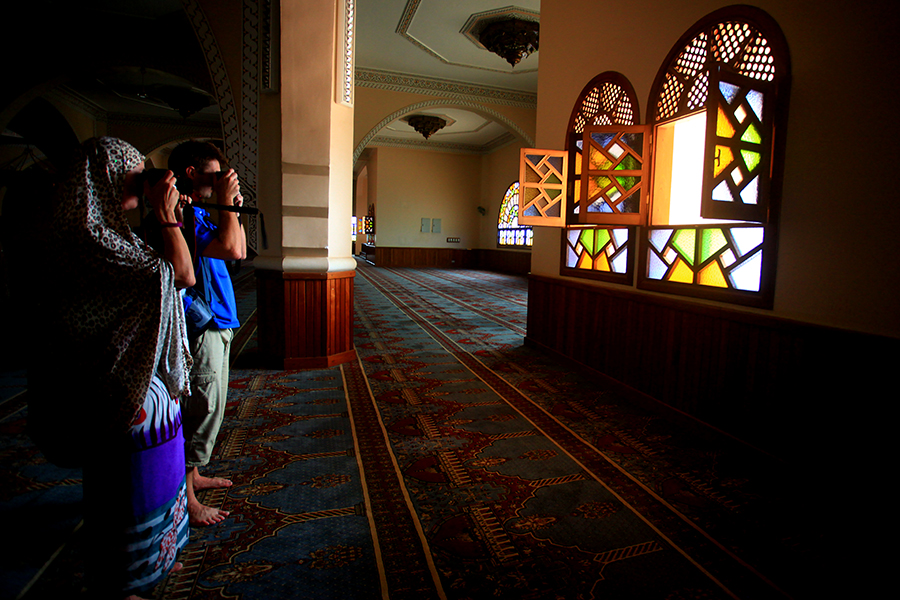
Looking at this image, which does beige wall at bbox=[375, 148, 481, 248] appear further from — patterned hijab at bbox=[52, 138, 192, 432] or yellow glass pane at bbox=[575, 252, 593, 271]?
patterned hijab at bbox=[52, 138, 192, 432]

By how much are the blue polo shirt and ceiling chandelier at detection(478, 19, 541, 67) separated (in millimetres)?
6906

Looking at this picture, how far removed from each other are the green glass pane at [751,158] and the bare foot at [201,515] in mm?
2611

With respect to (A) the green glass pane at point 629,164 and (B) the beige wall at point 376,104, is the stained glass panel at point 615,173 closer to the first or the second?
(A) the green glass pane at point 629,164

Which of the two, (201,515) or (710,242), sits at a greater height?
(710,242)

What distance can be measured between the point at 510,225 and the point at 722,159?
1176 centimetres

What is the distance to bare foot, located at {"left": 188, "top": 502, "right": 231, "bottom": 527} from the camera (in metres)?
1.67

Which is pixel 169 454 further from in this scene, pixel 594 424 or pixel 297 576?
pixel 594 424

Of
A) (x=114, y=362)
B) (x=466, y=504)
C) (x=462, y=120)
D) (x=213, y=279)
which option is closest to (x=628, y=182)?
(x=466, y=504)

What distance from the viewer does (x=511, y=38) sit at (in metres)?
7.36

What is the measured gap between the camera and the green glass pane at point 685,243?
272 cm

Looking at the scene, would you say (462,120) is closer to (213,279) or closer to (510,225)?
(510,225)

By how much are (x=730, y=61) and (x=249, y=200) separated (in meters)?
3.44

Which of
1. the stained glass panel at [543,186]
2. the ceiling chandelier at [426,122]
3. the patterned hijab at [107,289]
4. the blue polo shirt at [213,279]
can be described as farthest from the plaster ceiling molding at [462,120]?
the patterned hijab at [107,289]

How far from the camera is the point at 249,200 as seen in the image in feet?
13.1
